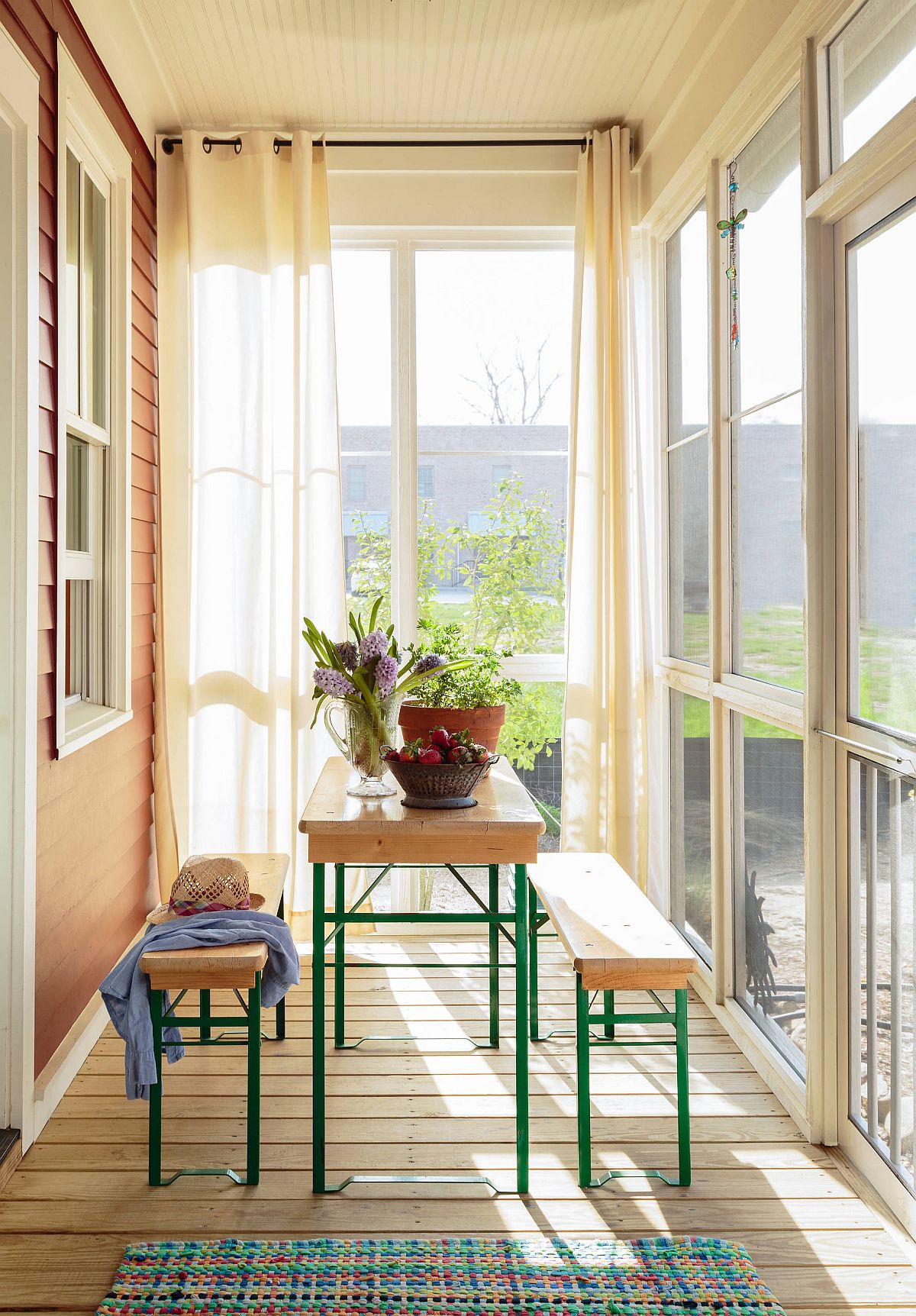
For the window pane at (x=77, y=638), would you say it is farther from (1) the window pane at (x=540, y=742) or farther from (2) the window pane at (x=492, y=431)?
(1) the window pane at (x=540, y=742)

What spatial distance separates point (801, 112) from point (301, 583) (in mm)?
2118

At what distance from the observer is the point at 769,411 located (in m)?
Result: 2.56

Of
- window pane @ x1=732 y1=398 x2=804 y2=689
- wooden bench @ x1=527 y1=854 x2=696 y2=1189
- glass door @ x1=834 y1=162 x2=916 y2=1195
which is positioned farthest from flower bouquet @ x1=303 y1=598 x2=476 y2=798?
glass door @ x1=834 y1=162 x2=916 y2=1195

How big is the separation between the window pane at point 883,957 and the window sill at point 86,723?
6.30 ft

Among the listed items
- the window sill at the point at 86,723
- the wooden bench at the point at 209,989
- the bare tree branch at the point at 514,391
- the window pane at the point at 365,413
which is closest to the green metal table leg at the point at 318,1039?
the wooden bench at the point at 209,989

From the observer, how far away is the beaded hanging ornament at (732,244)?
2797 mm

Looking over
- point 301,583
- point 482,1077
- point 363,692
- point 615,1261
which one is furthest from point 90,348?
point 615,1261

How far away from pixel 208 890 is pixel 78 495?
131cm

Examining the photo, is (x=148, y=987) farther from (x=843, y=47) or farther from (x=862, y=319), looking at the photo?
(x=843, y=47)

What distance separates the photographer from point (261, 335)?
3506 mm

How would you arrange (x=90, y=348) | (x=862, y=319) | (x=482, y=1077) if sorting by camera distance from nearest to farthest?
(x=862, y=319), (x=482, y=1077), (x=90, y=348)

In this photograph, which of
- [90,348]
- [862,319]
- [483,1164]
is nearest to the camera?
[862,319]

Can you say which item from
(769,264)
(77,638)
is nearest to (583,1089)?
(77,638)

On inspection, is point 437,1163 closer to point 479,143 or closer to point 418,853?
point 418,853
